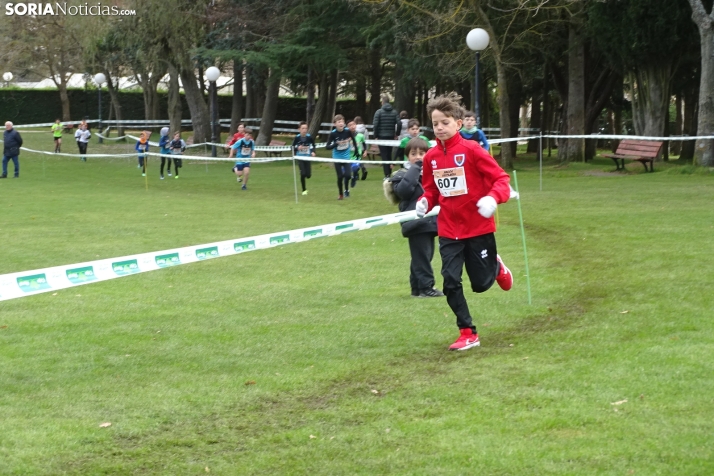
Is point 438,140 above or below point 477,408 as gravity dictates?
above

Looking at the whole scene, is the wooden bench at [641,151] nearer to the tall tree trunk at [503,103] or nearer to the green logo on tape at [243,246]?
the tall tree trunk at [503,103]

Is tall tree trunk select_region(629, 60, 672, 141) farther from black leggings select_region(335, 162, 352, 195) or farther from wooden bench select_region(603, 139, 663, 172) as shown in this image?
black leggings select_region(335, 162, 352, 195)

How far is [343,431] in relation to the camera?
18.5ft

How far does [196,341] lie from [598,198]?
13.2 meters

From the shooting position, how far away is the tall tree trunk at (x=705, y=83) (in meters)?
23.6

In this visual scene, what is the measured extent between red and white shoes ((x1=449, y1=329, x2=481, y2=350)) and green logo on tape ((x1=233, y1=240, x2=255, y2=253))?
1.81 metres

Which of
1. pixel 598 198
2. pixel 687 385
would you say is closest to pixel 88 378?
pixel 687 385

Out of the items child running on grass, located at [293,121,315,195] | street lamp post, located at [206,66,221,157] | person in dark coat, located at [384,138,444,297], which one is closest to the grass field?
person in dark coat, located at [384,138,444,297]

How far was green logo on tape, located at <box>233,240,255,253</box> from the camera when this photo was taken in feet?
22.6

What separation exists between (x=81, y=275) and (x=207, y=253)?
1041 mm

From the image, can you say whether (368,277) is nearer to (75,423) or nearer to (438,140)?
(438,140)

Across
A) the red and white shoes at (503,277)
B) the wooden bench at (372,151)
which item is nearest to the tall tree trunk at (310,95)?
the wooden bench at (372,151)

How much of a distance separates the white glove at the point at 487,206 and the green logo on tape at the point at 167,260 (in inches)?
85.2

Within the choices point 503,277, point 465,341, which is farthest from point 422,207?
point 465,341
